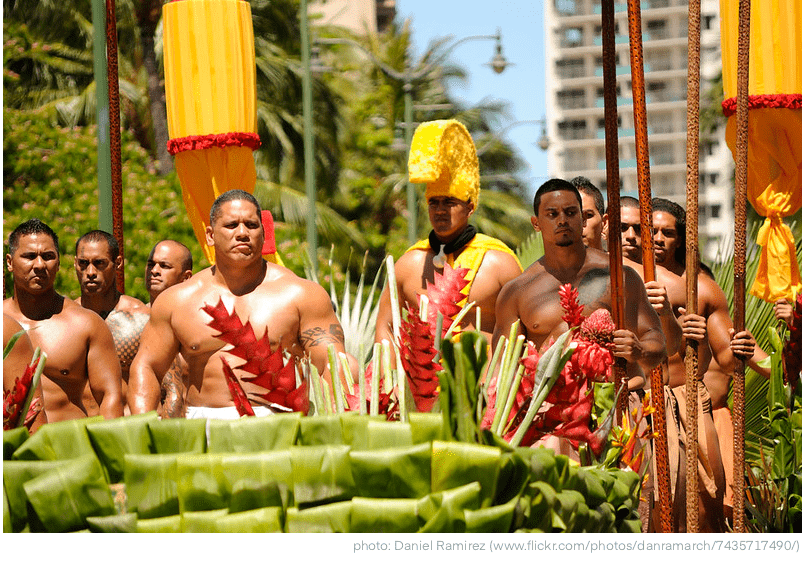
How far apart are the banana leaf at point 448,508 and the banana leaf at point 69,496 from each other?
35cm

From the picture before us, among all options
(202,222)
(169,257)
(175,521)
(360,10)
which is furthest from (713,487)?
(360,10)

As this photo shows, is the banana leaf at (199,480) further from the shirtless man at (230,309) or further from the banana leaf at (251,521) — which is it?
the shirtless man at (230,309)

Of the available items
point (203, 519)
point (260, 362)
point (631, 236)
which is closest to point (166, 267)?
point (631, 236)

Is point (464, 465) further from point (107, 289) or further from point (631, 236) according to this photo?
point (107, 289)

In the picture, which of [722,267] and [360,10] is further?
[360,10]

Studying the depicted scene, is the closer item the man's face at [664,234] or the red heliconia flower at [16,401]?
the red heliconia flower at [16,401]

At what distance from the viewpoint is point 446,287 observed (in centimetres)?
165

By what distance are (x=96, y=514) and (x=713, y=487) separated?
330cm

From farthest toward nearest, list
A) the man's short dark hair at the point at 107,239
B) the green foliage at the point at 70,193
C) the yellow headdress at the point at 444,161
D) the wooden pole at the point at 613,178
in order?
1. the green foliage at the point at 70,193
2. the man's short dark hair at the point at 107,239
3. the yellow headdress at the point at 444,161
4. the wooden pole at the point at 613,178

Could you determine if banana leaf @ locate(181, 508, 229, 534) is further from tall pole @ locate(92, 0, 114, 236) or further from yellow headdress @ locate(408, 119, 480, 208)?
tall pole @ locate(92, 0, 114, 236)

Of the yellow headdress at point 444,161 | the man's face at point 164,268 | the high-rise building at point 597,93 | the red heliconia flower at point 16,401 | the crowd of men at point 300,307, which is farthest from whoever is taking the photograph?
the high-rise building at point 597,93

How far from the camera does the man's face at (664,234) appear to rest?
430cm

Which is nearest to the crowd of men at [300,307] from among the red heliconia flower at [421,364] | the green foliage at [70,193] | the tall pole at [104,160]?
the tall pole at [104,160]

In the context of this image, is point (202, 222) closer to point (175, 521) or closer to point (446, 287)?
point (446, 287)
